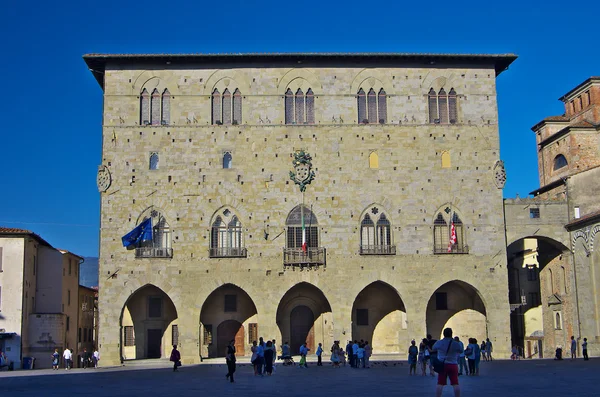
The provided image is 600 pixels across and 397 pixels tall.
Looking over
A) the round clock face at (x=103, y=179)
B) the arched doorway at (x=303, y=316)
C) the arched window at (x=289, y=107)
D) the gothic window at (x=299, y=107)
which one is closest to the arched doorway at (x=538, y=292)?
the arched doorway at (x=303, y=316)

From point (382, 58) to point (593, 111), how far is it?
17.3m

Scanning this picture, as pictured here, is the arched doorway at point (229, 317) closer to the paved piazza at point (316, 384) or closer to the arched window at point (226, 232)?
the arched window at point (226, 232)

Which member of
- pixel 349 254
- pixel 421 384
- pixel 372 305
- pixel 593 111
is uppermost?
pixel 593 111

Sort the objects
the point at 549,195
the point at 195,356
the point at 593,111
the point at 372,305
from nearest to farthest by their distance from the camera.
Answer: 1. the point at 195,356
2. the point at 372,305
3. the point at 549,195
4. the point at 593,111

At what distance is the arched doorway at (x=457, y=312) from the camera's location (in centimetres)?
3816

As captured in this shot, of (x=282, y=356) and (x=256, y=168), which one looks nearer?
(x=282, y=356)

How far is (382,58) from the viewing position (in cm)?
3769

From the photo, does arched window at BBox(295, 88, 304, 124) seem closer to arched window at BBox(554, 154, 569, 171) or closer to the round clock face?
the round clock face

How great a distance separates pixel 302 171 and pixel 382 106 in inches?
206

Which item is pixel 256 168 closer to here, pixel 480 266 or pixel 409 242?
pixel 409 242

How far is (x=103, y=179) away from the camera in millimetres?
36469

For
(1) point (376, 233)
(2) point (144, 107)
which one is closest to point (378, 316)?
(1) point (376, 233)

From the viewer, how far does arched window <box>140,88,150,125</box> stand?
3716 cm

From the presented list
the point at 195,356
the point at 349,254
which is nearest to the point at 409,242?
the point at 349,254
